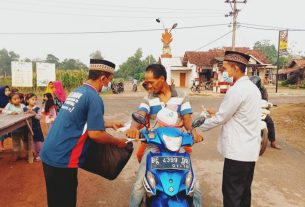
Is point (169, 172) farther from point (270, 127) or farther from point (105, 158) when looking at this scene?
point (270, 127)

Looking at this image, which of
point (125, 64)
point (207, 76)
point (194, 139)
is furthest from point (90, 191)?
point (125, 64)

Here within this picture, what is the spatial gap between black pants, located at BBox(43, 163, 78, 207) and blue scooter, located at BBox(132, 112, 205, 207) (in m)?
0.70

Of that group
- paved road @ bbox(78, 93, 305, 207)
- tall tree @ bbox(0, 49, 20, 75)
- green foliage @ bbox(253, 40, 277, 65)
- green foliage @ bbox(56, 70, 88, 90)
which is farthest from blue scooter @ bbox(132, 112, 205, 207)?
green foliage @ bbox(253, 40, 277, 65)

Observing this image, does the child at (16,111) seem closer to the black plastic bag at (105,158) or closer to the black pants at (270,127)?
the black plastic bag at (105,158)

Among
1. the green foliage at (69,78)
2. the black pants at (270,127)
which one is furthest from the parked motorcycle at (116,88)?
the black pants at (270,127)

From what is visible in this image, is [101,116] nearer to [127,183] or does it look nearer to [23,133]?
[127,183]

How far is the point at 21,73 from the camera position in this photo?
19.9 metres

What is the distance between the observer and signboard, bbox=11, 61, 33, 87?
19578mm

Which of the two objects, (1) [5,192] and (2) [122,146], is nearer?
(2) [122,146]

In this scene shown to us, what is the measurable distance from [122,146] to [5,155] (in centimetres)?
461

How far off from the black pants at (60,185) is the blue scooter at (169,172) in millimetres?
702

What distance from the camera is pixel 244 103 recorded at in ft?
10.7

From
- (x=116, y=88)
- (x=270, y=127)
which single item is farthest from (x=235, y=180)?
(x=116, y=88)

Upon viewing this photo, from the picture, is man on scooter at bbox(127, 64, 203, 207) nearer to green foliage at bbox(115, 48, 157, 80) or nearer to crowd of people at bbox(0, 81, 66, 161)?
crowd of people at bbox(0, 81, 66, 161)
